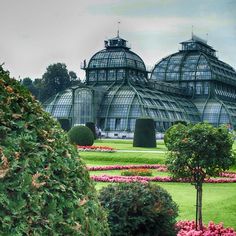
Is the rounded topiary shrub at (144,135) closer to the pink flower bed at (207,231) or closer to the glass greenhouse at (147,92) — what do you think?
the glass greenhouse at (147,92)

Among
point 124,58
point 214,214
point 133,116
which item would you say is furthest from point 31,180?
point 124,58

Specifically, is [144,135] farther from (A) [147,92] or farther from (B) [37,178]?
(B) [37,178]

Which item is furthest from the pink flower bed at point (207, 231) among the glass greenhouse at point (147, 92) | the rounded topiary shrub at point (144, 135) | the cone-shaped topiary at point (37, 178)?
the glass greenhouse at point (147, 92)

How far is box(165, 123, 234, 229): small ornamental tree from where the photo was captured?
11234 millimetres

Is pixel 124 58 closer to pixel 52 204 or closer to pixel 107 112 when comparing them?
pixel 107 112

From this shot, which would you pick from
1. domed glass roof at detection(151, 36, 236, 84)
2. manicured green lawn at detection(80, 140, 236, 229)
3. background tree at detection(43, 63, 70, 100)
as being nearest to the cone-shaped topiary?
manicured green lawn at detection(80, 140, 236, 229)

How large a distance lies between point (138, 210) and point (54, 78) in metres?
86.0

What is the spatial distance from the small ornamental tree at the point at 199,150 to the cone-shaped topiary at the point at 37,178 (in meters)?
7.66

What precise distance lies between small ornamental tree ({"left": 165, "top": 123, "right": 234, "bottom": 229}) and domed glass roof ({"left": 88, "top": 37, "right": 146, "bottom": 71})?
63786mm

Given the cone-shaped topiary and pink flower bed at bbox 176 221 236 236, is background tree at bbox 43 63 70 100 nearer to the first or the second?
pink flower bed at bbox 176 221 236 236

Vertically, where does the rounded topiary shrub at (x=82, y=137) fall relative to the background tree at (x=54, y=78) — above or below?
below

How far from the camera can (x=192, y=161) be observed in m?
11.4

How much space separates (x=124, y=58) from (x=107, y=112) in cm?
1095

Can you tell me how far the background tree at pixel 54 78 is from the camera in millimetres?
91938
